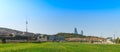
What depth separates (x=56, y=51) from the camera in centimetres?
3519

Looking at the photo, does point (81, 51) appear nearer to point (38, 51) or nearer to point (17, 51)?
point (38, 51)

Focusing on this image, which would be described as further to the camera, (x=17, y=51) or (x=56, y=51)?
(x=56, y=51)

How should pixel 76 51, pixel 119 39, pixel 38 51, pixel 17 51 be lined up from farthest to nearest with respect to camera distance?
pixel 119 39 → pixel 76 51 → pixel 38 51 → pixel 17 51

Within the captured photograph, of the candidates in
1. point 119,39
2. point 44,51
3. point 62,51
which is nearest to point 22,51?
point 44,51

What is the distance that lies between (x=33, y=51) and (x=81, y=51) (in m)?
9.03

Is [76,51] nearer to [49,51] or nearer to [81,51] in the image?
[81,51]

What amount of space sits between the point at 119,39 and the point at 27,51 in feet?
404

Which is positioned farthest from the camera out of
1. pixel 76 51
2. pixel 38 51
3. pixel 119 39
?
pixel 119 39

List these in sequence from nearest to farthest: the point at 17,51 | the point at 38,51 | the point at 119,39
A: the point at 17,51
the point at 38,51
the point at 119,39

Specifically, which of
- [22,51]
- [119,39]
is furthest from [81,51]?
[119,39]

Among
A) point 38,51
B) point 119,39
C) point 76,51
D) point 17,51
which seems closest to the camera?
point 17,51

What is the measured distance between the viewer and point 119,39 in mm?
150750

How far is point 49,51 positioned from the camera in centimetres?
3447

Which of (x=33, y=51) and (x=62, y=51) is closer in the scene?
(x=33, y=51)
